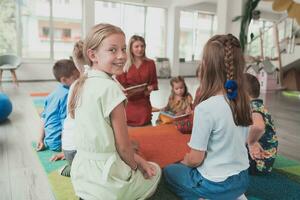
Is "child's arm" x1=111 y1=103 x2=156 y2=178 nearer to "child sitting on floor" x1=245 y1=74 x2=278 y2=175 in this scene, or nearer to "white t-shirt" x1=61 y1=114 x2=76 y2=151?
"white t-shirt" x1=61 y1=114 x2=76 y2=151

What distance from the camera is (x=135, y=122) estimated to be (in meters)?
3.56

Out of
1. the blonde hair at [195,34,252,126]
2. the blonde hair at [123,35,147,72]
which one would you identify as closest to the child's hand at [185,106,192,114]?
the blonde hair at [123,35,147,72]

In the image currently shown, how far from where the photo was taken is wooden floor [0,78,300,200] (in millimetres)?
1983

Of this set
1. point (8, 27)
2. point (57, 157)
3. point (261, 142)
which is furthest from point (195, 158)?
point (8, 27)

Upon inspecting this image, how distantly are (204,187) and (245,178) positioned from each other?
0.23 metres

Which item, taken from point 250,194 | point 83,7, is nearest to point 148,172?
point 250,194

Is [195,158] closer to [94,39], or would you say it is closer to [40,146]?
[94,39]

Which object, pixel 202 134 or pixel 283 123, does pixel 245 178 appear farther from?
pixel 283 123

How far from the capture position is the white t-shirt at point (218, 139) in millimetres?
1448

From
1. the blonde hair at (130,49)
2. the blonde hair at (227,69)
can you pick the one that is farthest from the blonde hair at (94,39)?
the blonde hair at (130,49)

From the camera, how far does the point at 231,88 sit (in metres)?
1.42

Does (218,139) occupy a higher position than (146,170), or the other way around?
(218,139)

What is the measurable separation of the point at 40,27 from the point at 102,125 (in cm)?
826

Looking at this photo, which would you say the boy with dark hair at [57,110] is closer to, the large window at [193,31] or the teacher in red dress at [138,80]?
the teacher in red dress at [138,80]
